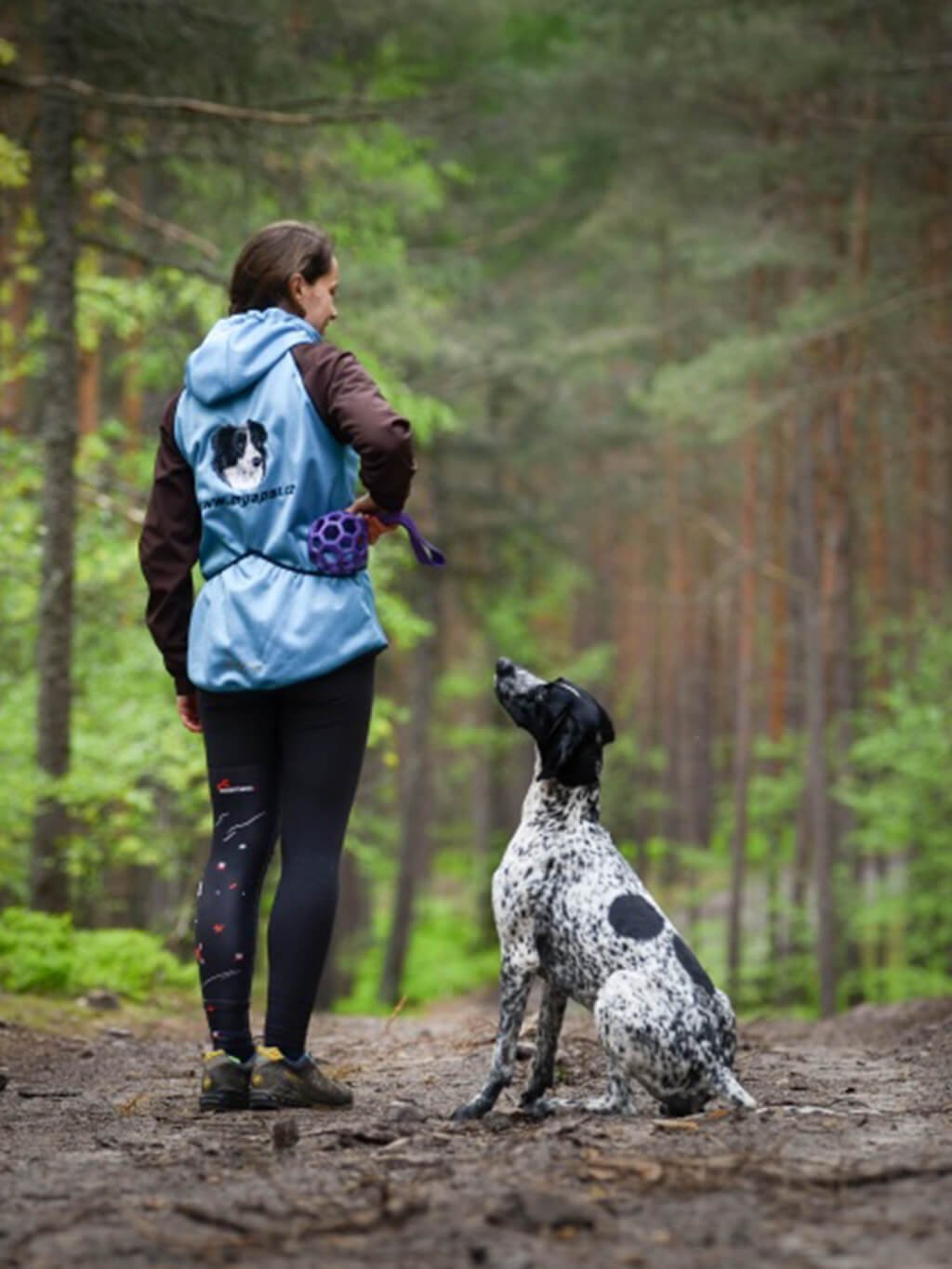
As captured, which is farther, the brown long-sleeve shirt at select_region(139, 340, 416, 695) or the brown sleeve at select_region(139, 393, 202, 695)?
the brown sleeve at select_region(139, 393, 202, 695)

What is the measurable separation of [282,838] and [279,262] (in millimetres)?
1795

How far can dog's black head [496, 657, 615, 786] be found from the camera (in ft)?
15.1

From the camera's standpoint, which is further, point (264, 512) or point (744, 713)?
point (744, 713)

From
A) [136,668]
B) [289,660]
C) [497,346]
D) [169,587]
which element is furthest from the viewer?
[497,346]

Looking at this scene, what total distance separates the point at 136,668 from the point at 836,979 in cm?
1062

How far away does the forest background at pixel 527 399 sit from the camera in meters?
11.0

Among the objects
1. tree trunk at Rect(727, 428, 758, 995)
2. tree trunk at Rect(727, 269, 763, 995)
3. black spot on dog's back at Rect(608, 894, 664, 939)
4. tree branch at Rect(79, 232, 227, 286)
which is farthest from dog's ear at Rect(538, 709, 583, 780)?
tree trunk at Rect(727, 428, 758, 995)

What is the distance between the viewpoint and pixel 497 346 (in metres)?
22.4

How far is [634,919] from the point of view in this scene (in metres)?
4.38

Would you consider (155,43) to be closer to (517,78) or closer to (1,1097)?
(1,1097)

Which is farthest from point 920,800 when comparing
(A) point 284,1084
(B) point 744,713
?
(A) point 284,1084

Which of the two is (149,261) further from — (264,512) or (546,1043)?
(546,1043)

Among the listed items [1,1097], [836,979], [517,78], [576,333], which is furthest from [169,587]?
[576,333]

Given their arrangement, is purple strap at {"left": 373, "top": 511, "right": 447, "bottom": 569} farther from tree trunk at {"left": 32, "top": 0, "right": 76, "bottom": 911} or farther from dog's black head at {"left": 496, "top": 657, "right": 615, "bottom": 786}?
tree trunk at {"left": 32, "top": 0, "right": 76, "bottom": 911}
